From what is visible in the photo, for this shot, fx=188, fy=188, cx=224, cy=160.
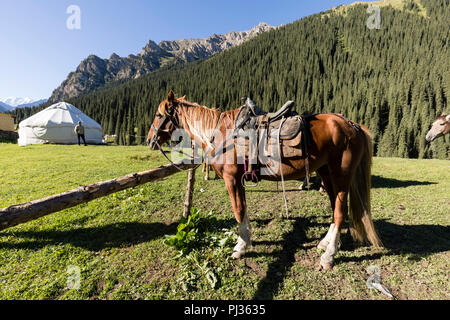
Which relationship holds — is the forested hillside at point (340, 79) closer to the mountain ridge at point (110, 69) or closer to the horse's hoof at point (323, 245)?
the horse's hoof at point (323, 245)

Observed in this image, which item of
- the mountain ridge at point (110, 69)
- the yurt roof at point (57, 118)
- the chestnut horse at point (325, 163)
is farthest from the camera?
the mountain ridge at point (110, 69)

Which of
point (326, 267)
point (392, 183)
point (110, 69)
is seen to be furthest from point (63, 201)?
point (110, 69)

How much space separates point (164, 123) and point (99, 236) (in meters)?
2.61


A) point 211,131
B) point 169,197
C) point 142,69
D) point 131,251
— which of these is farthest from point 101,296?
point 142,69

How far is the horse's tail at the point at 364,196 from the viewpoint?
3.31 m

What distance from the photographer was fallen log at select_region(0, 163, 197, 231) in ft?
8.25

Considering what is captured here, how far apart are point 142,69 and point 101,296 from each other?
175 metres

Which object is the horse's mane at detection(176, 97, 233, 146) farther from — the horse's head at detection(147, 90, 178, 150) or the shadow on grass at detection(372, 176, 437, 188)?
the shadow on grass at detection(372, 176, 437, 188)

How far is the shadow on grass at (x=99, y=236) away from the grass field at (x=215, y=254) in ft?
0.06

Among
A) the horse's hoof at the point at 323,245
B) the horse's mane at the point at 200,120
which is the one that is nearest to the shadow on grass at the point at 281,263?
the horse's hoof at the point at 323,245

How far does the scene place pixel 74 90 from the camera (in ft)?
500

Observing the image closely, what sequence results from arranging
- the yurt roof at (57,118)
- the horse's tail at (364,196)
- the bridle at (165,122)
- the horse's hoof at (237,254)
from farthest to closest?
the yurt roof at (57,118), the bridle at (165,122), the horse's tail at (364,196), the horse's hoof at (237,254)

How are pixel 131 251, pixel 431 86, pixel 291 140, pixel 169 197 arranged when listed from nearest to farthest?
pixel 291 140 < pixel 131 251 < pixel 169 197 < pixel 431 86
